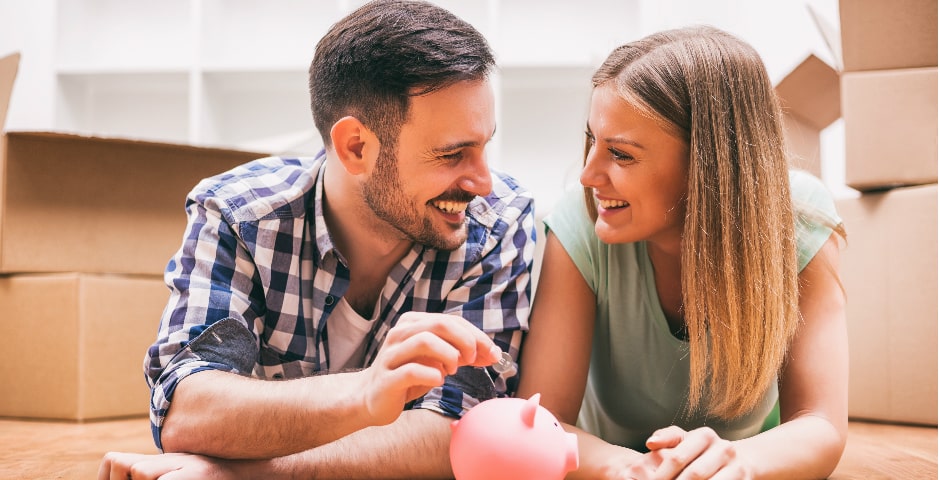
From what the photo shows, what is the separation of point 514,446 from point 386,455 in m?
0.27

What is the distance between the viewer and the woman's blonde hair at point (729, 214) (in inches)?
41.2

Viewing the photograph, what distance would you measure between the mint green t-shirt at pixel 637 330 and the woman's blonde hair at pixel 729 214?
Result: 0.11 metres

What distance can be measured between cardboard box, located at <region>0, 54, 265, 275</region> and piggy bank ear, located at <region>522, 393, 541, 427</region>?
3.80 ft

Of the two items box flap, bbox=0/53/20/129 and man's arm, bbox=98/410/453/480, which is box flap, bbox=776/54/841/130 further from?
box flap, bbox=0/53/20/129

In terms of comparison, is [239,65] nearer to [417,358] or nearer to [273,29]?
[273,29]

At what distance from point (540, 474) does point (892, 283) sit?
3.77ft

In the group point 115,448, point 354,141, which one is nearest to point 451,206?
point 354,141

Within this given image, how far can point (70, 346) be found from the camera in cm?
172

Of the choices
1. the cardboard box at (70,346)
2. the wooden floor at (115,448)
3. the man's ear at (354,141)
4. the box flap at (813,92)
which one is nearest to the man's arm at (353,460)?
the wooden floor at (115,448)

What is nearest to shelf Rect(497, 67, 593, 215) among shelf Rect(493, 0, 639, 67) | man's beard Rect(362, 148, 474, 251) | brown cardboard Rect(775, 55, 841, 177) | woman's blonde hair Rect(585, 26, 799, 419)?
shelf Rect(493, 0, 639, 67)

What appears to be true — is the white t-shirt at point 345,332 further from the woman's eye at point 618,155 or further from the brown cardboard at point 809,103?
the brown cardboard at point 809,103

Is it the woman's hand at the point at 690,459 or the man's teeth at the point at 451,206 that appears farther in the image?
the man's teeth at the point at 451,206

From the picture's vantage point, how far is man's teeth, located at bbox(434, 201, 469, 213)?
3.87ft

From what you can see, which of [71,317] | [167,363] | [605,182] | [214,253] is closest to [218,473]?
[167,363]
